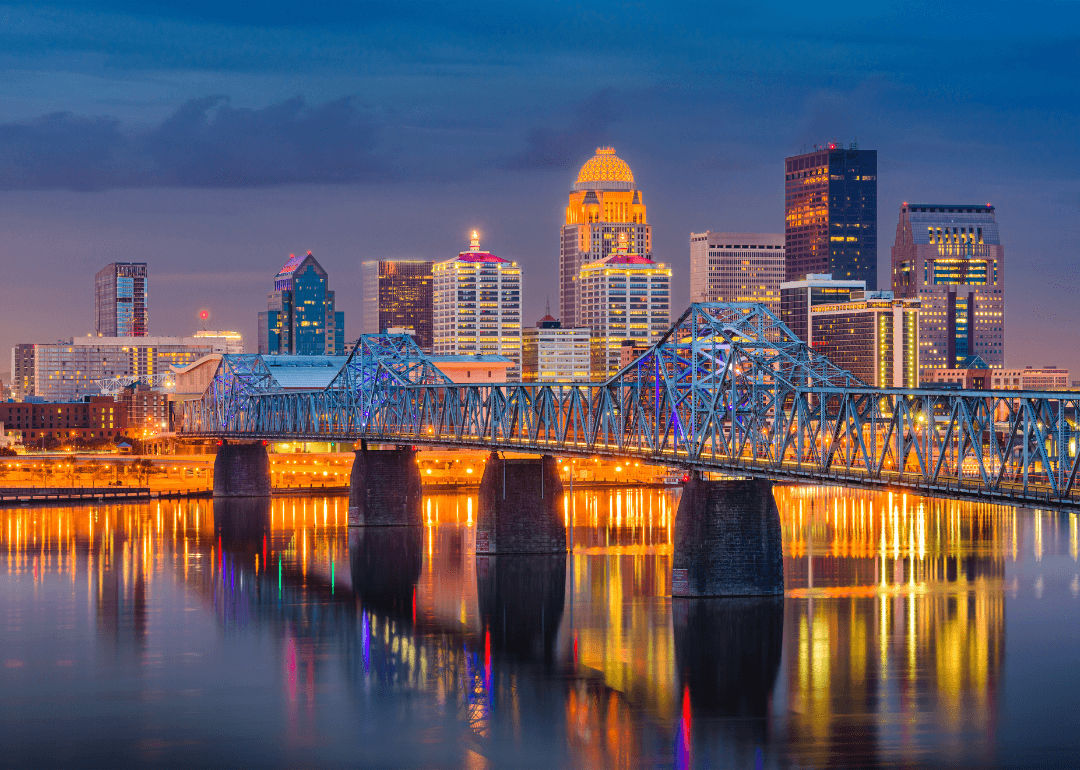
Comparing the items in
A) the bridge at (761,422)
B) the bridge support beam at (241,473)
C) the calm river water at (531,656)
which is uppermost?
the bridge at (761,422)

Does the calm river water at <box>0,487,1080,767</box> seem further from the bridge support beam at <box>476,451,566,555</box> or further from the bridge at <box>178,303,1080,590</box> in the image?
the bridge at <box>178,303,1080,590</box>

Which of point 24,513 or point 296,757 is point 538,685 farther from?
point 24,513

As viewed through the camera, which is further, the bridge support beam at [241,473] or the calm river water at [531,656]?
the bridge support beam at [241,473]

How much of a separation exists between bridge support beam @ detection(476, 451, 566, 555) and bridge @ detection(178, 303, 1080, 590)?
45cm

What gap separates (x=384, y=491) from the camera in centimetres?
14275

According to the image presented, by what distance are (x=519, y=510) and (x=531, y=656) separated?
36981mm

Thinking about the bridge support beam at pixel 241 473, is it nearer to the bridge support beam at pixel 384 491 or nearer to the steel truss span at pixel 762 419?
the steel truss span at pixel 762 419

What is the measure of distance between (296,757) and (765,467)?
113 ft

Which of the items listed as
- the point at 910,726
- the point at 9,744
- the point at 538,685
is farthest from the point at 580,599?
the point at 9,744

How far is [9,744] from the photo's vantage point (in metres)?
61.7

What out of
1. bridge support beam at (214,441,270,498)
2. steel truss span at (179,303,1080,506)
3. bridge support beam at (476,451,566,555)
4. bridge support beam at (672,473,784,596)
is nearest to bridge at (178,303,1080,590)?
steel truss span at (179,303,1080,506)

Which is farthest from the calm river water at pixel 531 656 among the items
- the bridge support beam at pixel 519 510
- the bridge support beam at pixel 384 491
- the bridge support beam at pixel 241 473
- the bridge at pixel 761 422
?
the bridge support beam at pixel 241 473

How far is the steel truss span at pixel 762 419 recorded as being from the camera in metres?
70.2

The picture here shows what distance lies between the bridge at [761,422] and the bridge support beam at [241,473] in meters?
25.0
